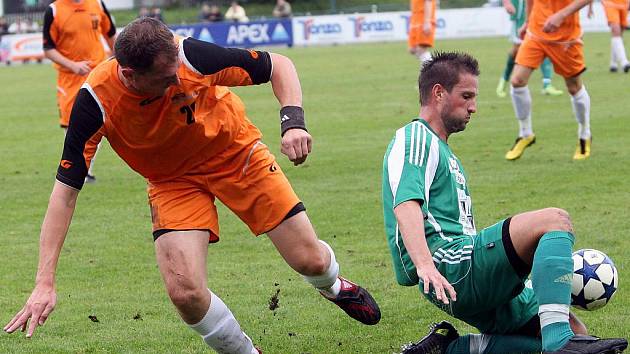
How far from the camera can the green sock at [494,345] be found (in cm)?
518

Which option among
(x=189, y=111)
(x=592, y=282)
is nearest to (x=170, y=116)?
(x=189, y=111)

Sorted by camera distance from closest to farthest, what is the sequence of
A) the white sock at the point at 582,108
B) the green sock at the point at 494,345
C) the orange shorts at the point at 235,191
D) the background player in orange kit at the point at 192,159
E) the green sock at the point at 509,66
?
the background player in orange kit at the point at 192,159 < the green sock at the point at 494,345 < the orange shorts at the point at 235,191 < the white sock at the point at 582,108 < the green sock at the point at 509,66

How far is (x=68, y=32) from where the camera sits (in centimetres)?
1146

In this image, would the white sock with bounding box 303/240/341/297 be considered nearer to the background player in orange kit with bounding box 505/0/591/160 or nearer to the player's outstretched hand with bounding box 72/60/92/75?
the background player in orange kit with bounding box 505/0/591/160

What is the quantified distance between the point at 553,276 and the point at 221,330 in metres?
1.53

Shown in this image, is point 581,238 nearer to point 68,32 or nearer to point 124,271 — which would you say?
point 124,271

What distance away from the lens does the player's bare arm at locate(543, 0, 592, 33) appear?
10.6m

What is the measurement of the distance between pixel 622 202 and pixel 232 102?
460 cm

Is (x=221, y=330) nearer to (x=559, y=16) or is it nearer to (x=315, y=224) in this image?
(x=315, y=224)

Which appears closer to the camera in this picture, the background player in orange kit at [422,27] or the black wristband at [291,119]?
the black wristband at [291,119]

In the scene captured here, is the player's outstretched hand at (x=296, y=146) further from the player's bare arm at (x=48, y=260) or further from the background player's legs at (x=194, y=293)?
the player's bare arm at (x=48, y=260)

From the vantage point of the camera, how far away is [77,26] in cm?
1149

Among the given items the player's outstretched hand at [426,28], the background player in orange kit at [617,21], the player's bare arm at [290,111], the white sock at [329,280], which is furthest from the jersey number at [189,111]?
the background player in orange kit at [617,21]

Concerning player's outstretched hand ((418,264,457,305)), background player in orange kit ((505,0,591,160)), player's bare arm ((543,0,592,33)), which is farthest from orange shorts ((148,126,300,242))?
background player in orange kit ((505,0,591,160))
